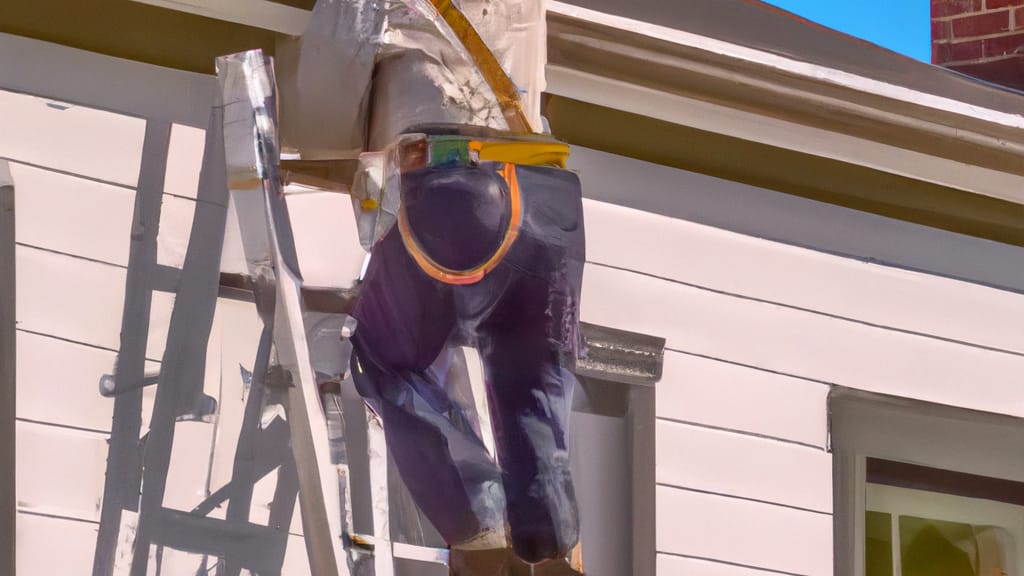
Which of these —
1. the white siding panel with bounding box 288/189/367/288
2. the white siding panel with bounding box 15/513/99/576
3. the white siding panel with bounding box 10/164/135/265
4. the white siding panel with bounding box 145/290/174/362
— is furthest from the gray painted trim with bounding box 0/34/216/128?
the white siding panel with bounding box 15/513/99/576

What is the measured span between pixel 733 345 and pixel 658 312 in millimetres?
287

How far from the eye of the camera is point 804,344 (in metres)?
4.31

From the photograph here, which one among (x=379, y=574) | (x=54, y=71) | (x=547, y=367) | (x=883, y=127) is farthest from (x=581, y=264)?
(x=883, y=127)

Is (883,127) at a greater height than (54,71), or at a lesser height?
greater

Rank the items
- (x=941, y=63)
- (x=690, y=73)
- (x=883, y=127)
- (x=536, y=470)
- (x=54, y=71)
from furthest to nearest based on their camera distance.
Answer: (x=941, y=63)
(x=883, y=127)
(x=690, y=73)
(x=54, y=71)
(x=536, y=470)

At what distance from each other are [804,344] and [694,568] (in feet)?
A: 2.78

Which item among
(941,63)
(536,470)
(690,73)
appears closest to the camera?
(536,470)

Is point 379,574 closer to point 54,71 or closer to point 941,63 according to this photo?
point 54,71

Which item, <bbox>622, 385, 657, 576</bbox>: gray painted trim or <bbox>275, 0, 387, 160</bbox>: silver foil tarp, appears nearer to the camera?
<bbox>275, 0, 387, 160</bbox>: silver foil tarp

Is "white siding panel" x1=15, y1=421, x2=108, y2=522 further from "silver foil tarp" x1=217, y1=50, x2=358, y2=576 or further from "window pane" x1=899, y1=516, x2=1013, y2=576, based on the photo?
"window pane" x1=899, y1=516, x2=1013, y2=576

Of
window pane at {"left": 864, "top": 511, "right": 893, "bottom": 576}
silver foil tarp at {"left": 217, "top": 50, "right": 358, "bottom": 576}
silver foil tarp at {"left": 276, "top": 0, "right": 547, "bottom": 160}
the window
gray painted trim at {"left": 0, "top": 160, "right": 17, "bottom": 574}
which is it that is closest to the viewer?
silver foil tarp at {"left": 217, "top": 50, "right": 358, "bottom": 576}

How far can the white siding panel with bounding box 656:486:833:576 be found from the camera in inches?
155

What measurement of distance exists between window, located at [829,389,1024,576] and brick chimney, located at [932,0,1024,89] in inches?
55.9

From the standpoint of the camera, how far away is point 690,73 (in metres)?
3.94
